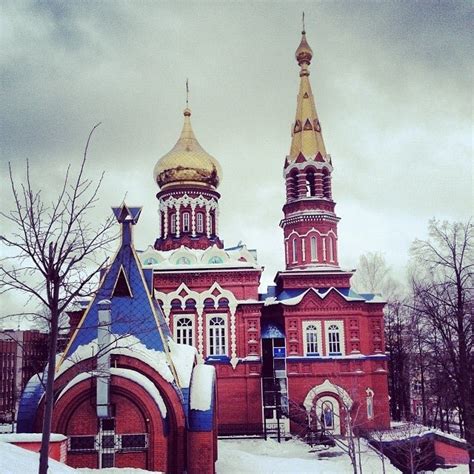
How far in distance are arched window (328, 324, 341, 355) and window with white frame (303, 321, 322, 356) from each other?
462mm

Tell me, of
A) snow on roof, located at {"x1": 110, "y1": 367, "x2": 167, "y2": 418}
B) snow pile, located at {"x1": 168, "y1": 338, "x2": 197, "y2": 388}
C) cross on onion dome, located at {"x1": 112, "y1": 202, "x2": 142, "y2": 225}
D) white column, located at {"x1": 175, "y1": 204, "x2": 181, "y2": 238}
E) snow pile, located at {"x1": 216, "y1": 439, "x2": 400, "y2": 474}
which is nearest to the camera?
snow on roof, located at {"x1": 110, "y1": 367, "x2": 167, "y2": 418}

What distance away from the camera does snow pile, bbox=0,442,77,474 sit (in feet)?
26.2

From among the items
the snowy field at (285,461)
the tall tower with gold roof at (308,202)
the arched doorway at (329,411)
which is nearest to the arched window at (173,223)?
the tall tower with gold roof at (308,202)

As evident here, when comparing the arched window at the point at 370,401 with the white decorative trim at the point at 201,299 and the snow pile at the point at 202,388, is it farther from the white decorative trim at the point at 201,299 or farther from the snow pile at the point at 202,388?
the snow pile at the point at 202,388

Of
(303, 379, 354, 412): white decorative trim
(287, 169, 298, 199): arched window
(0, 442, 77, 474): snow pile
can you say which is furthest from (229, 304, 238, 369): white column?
(0, 442, 77, 474): snow pile

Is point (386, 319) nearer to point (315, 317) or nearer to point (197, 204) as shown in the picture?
point (315, 317)

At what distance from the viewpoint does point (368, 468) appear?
17.9 meters

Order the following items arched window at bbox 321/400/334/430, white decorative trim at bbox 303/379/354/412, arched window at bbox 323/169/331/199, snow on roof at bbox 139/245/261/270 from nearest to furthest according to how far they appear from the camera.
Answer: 1. arched window at bbox 321/400/334/430
2. white decorative trim at bbox 303/379/354/412
3. snow on roof at bbox 139/245/261/270
4. arched window at bbox 323/169/331/199

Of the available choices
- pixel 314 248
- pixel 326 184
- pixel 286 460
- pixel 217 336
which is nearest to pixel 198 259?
pixel 217 336

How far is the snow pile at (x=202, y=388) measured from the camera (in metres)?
14.2

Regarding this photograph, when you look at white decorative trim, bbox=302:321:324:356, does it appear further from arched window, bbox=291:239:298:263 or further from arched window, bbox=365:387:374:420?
arched window, bbox=291:239:298:263

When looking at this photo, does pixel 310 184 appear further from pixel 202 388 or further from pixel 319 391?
pixel 202 388

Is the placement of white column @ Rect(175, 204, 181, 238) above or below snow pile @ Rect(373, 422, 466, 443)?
above

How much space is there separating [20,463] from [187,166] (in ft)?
76.8
